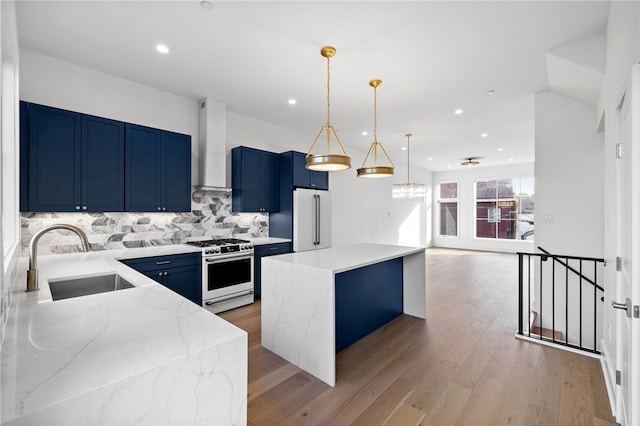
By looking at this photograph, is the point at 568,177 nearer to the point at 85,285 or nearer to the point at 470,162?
the point at 470,162

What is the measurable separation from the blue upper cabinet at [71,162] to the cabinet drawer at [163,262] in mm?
714

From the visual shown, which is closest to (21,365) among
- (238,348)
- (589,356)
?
(238,348)

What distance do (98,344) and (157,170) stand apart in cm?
316

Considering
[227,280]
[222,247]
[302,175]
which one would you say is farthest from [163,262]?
[302,175]

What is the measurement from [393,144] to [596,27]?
171 inches

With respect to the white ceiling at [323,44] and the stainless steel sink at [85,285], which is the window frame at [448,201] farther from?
the stainless steel sink at [85,285]

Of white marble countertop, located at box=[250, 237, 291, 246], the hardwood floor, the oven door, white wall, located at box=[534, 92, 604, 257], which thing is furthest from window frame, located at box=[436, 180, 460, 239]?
the oven door

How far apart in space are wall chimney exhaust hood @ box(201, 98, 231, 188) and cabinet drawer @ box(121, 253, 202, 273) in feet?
3.67

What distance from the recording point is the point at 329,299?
A: 2334 millimetres

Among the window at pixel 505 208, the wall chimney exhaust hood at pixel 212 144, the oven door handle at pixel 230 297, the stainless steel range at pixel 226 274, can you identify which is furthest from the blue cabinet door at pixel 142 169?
the window at pixel 505 208

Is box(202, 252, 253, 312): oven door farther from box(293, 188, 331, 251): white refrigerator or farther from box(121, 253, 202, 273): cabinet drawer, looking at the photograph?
box(293, 188, 331, 251): white refrigerator

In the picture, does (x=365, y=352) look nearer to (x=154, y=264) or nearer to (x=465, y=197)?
(x=154, y=264)

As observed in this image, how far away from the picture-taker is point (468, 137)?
246 inches

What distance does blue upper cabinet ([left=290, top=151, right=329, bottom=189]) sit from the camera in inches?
191
